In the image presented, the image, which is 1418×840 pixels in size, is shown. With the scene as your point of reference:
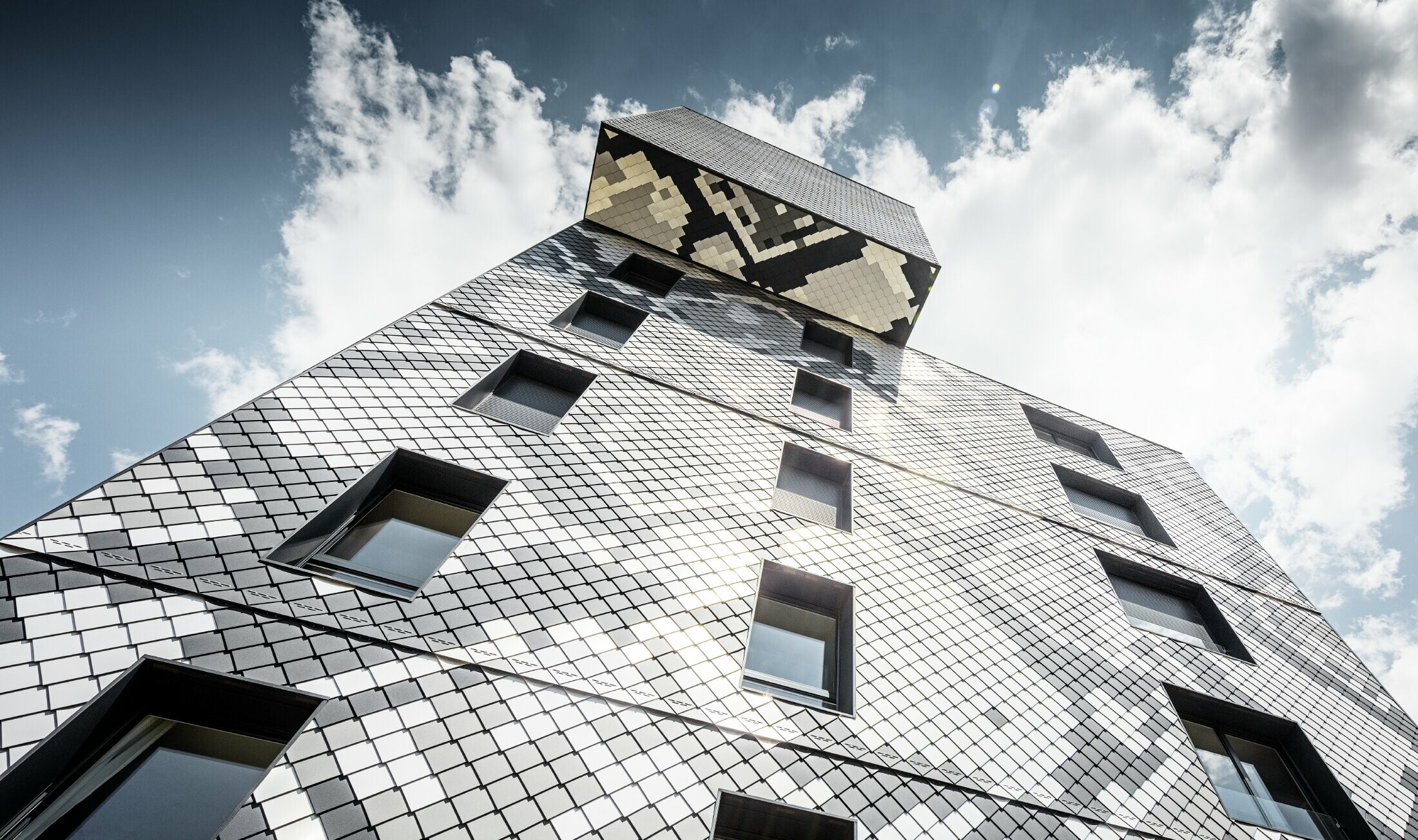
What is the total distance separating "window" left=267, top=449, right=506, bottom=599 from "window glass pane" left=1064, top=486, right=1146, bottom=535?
907 centimetres

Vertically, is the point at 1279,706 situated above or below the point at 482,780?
above

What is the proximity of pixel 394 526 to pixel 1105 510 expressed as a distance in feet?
35.1

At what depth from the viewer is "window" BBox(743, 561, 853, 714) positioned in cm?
453

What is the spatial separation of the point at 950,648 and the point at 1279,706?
4.36 metres

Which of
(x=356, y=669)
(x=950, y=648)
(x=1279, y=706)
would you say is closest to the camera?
(x=356, y=669)

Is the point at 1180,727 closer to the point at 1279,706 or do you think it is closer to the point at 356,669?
the point at 1279,706

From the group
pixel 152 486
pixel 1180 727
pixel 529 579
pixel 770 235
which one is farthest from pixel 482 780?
pixel 770 235

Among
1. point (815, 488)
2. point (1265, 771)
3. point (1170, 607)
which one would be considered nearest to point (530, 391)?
point (815, 488)

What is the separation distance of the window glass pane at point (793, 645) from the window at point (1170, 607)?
14.5 feet

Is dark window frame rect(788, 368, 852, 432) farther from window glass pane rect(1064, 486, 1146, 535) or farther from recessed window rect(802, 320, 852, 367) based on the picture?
window glass pane rect(1064, 486, 1146, 535)

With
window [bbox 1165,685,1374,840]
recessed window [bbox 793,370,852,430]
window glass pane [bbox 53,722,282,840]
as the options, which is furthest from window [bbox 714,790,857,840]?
recessed window [bbox 793,370,852,430]

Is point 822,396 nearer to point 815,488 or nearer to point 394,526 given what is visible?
point 815,488

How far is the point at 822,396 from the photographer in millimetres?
9289

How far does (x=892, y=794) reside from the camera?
3.78 meters
